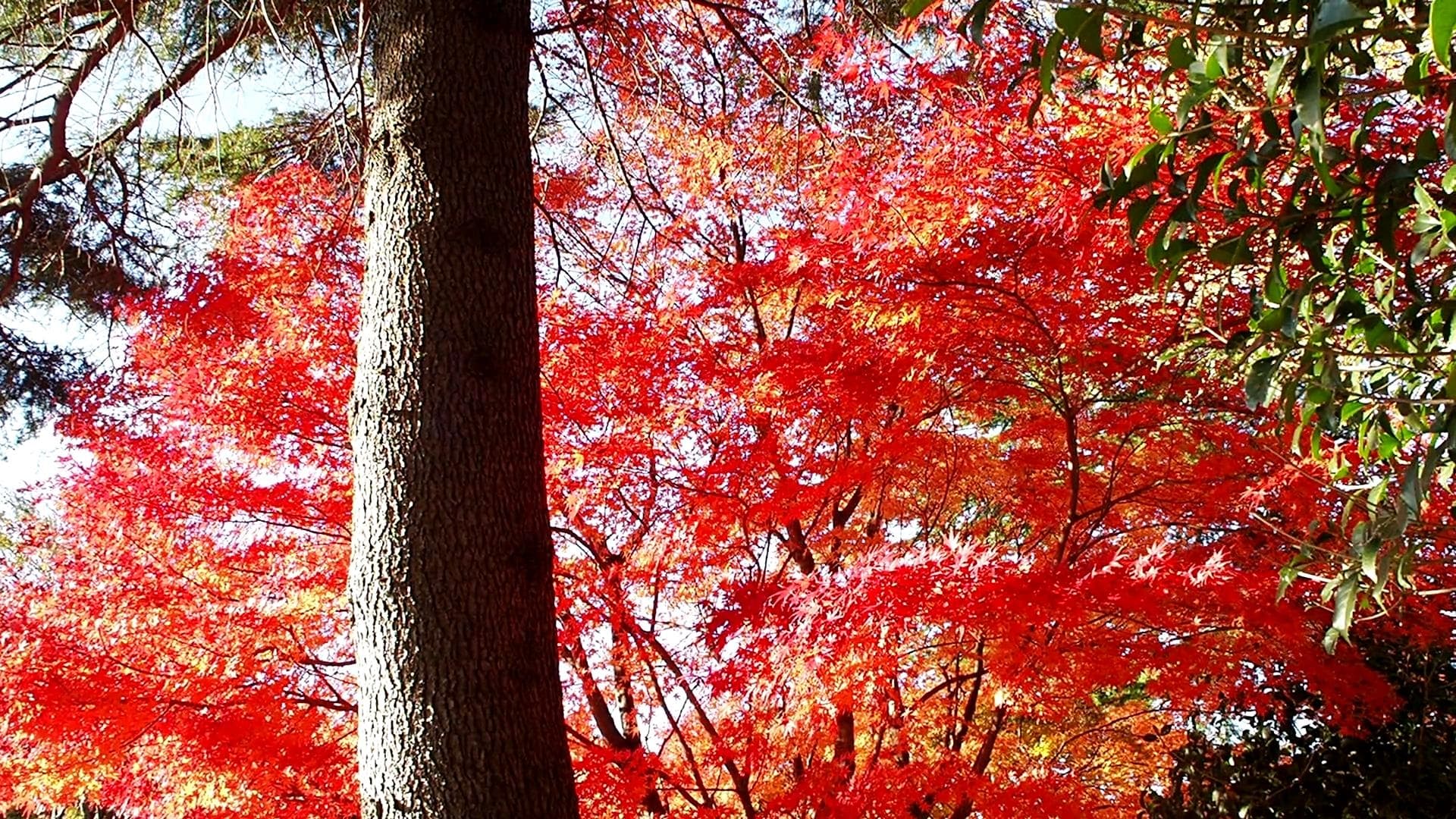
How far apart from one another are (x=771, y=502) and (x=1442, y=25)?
402cm

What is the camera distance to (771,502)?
4805mm

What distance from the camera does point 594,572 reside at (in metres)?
5.04

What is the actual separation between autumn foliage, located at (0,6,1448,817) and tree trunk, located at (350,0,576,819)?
1283mm

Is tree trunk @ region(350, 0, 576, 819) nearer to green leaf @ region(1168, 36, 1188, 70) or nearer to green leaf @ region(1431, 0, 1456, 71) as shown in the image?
green leaf @ region(1168, 36, 1188, 70)

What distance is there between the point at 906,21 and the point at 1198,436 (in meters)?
2.25

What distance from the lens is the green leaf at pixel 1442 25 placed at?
85 centimetres

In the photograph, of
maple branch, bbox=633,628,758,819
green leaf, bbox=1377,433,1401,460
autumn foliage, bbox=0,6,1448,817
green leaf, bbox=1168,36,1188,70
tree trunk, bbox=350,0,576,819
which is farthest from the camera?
maple branch, bbox=633,628,758,819

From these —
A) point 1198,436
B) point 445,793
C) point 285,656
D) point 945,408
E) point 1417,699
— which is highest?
point 945,408

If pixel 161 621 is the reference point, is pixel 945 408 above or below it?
above

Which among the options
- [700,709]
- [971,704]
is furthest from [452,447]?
[971,704]

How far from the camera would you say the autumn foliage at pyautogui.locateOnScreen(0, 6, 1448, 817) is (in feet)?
13.3

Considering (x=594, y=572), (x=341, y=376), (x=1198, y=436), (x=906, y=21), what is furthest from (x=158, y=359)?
(x=1198, y=436)

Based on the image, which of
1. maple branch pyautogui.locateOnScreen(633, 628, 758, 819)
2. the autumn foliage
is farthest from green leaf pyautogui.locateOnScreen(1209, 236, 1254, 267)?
maple branch pyautogui.locateOnScreen(633, 628, 758, 819)

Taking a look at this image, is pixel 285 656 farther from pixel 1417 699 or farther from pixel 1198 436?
pixel 1417 699
